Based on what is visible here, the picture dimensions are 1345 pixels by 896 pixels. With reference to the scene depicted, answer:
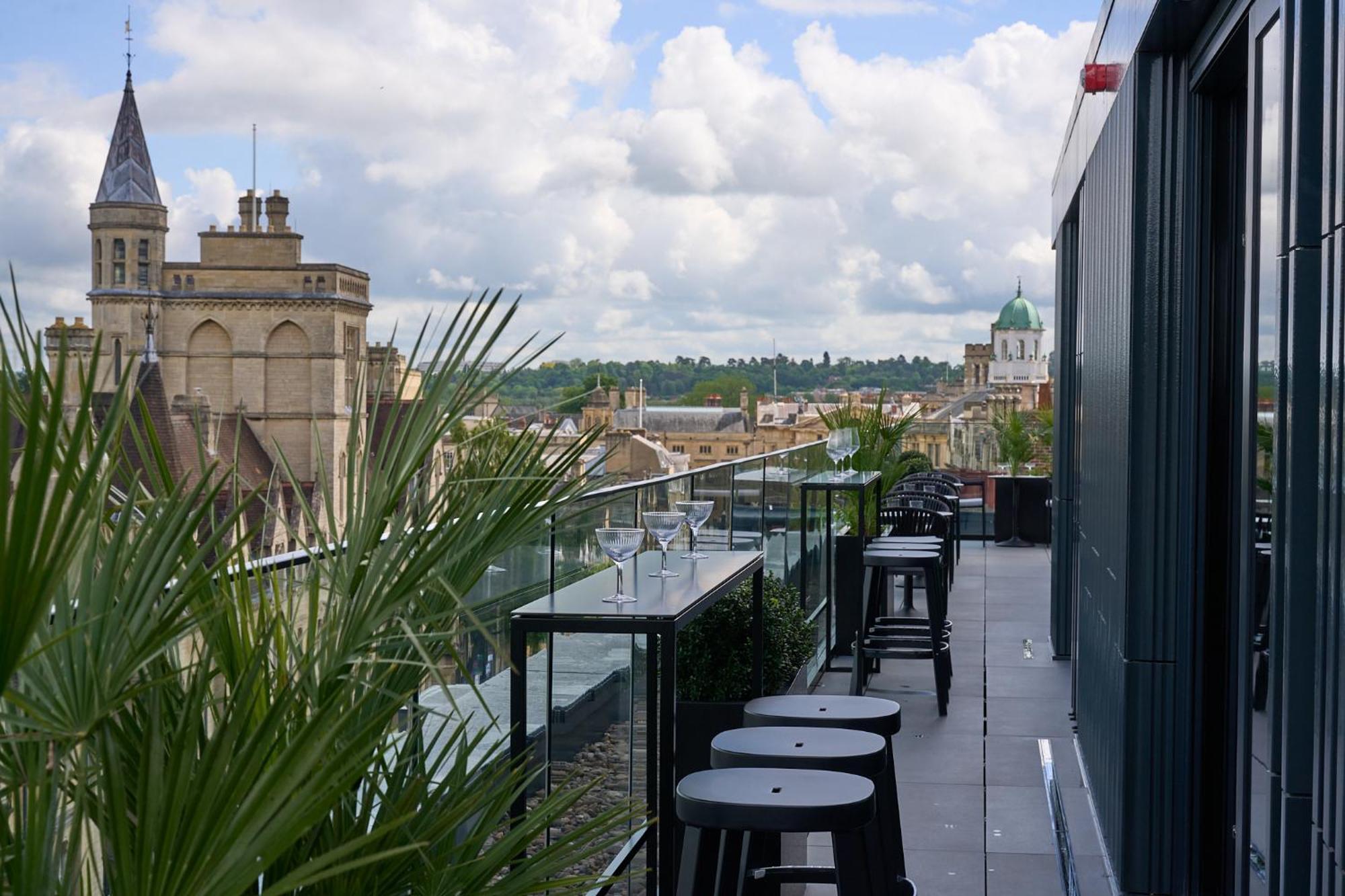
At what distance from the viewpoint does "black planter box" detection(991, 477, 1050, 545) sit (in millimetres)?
12914

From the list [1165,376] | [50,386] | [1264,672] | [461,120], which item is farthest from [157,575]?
[461,120]

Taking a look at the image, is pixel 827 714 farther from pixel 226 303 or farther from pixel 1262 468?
pixel 226 303

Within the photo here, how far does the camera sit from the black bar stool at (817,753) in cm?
268

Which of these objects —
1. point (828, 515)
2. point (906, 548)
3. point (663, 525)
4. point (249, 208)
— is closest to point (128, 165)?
point (249, 208)

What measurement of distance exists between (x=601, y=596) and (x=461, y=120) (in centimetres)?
8778

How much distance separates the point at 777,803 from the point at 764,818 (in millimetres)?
39

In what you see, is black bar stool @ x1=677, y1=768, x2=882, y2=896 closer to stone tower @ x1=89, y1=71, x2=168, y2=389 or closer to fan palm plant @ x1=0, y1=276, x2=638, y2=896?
fan palm plant @ x1=0, y1=276, x2=638, y2=896

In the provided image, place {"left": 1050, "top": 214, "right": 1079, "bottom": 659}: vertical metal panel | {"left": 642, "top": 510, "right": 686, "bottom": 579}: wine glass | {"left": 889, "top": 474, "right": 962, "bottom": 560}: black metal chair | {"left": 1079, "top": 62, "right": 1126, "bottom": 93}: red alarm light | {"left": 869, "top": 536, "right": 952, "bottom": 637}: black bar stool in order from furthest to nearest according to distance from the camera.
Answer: {"left": 889, "top": 474, "right": 962, "bottom": 560}: black metal chair < {"left": 869, "top": 536, "right": 952, "bottom": 637}: black bar stool < {"left": 1050, "top": 214, "right": 1079, "bottom": 659}: vertical metal panel < {"left": 1079, "top": 62, "right": 1126, "bottom": 93}: red alarm light < {"left": 642, "top": 510, "right": 686, "bottom": 579}: wine glass

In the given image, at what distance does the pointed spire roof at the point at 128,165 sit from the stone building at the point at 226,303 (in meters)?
0.08

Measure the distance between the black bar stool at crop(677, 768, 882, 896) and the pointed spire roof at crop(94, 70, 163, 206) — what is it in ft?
306

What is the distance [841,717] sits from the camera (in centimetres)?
305

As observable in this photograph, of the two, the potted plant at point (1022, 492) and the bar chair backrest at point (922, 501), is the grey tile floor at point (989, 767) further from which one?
the potted plant at point (1022, 492)

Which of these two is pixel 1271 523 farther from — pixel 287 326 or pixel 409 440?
pixel 287 326

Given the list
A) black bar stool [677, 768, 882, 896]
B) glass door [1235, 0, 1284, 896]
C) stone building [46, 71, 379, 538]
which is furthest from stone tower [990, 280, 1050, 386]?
black bar stool [677, 768, 882, 896]
